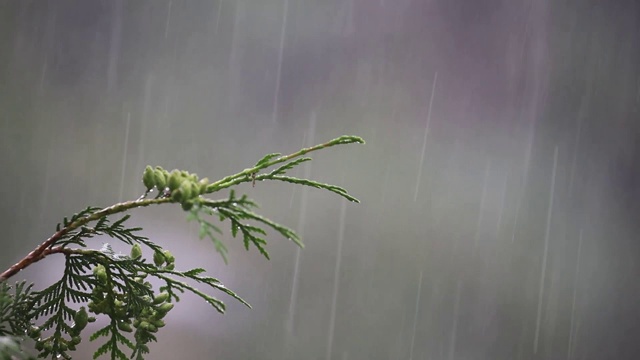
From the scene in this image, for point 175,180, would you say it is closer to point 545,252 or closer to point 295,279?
point 295,279

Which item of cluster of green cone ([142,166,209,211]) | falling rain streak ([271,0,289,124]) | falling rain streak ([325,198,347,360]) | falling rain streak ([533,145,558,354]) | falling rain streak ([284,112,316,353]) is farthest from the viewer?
falling rain streak ([271,0,289,124])

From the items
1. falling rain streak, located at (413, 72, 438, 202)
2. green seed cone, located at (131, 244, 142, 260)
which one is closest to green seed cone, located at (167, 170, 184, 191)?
green seed cone, located at (131, 244, 142, 260)

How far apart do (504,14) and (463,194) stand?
2474 millimetres

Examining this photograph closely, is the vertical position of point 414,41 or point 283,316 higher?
point 414,41

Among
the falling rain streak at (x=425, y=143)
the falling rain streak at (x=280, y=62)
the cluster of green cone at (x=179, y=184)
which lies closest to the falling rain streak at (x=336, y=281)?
the falling rain streak at (x=425, y=143)

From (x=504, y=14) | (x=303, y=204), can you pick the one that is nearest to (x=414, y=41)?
(x=504, y=14)

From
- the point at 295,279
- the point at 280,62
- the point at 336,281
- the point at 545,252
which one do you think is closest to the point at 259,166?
the point at 295,279

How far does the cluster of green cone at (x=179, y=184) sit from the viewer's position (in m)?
0.35

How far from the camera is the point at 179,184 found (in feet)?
1.21

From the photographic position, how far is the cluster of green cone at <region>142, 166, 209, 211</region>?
13.9 inches

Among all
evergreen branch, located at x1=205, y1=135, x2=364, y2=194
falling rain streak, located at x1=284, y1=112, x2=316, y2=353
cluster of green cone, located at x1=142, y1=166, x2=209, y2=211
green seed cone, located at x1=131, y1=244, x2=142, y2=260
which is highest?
evergreen branch, located at x1=205, y1=135, x2=364, y2=194

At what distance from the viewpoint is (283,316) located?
19.7 ft

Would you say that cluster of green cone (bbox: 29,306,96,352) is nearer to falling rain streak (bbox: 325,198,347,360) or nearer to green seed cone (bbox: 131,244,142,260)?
green seed cone (bbox: 131,244,142,260)

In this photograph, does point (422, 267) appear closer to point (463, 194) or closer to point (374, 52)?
point (463, 194)
